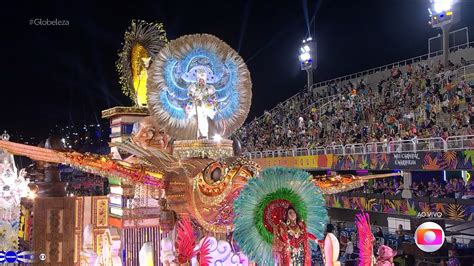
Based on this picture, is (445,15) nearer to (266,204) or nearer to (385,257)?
(385,257)

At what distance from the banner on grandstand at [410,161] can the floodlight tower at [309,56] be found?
49.4 feet

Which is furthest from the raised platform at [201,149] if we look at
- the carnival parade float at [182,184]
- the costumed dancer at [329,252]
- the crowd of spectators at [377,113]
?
the crowd of spectators at [377,113]

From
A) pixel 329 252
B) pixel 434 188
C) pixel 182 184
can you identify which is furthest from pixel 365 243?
pixel 434 188

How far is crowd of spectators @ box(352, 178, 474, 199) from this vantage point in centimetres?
1409

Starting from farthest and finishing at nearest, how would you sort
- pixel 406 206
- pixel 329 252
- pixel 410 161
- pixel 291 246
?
pixel 406 206, pixel 410 161, pixel 329 252, pixel 291 246

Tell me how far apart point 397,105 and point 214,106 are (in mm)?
13954

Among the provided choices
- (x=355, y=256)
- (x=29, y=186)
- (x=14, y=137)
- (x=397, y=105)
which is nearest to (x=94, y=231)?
(x=29, y=186)

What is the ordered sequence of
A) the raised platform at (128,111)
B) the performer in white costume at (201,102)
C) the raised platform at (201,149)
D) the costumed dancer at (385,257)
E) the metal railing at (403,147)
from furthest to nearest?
the metal railing at (403,147)
the raised platform at (128,111)
the performer in white costume at (201,102)
the raised platform at (201,149)
the costumed dancer at (385,257)

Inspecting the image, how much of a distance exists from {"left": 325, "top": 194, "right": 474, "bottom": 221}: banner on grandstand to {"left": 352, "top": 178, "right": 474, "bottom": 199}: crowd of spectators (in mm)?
346

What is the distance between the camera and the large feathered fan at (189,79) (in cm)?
696

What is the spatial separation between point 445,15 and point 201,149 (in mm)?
16181

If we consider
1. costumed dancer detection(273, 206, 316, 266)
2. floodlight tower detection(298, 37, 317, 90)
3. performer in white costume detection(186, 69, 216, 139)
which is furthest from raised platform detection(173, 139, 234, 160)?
floodlight tower detection(298, 37, 317, 90)

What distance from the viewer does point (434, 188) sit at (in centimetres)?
1481

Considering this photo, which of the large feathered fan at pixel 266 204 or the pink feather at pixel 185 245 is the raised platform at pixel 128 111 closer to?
the pink feather at pixel 185 245
